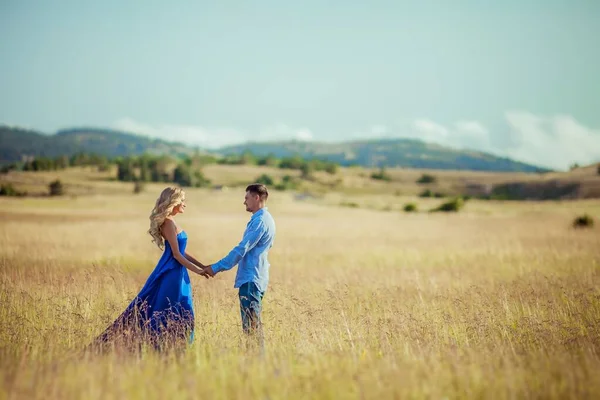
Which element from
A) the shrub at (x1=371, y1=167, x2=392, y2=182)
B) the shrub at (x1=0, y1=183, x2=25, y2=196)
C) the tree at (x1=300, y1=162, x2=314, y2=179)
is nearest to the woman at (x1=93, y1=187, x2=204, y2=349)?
the shrub at (x1=0, y1=183, x2=25, y2=196)

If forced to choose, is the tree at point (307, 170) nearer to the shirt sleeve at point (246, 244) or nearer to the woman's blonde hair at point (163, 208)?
the woman's blonde hair at point (163, 208)

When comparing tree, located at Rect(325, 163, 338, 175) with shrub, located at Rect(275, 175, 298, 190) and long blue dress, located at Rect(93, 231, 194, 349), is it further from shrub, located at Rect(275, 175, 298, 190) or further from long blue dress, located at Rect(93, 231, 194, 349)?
long blue dress, located at Rect(93, 231, 194, 349)

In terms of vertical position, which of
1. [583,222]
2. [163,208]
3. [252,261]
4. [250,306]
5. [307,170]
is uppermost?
[163,208]

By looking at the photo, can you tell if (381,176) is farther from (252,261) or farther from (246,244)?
(246,244)

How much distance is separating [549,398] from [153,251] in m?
17.7

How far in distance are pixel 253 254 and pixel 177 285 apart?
43.0 inches

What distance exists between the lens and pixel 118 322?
24.5 ft

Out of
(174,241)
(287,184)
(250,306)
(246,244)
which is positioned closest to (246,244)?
(246,244)

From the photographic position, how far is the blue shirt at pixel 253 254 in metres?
7.52

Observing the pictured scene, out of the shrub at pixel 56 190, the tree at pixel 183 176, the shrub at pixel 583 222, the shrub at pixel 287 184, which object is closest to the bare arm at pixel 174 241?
the shrub at pixel 583 222

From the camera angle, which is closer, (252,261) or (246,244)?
(246,244)

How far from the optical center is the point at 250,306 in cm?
753

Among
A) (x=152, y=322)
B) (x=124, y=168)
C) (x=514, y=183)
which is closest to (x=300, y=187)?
(x=124, y=168)

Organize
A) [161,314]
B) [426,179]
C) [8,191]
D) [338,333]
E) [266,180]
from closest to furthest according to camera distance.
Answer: [161,314]
[338,333]
[8,191]
[266,180]
[426,179]
